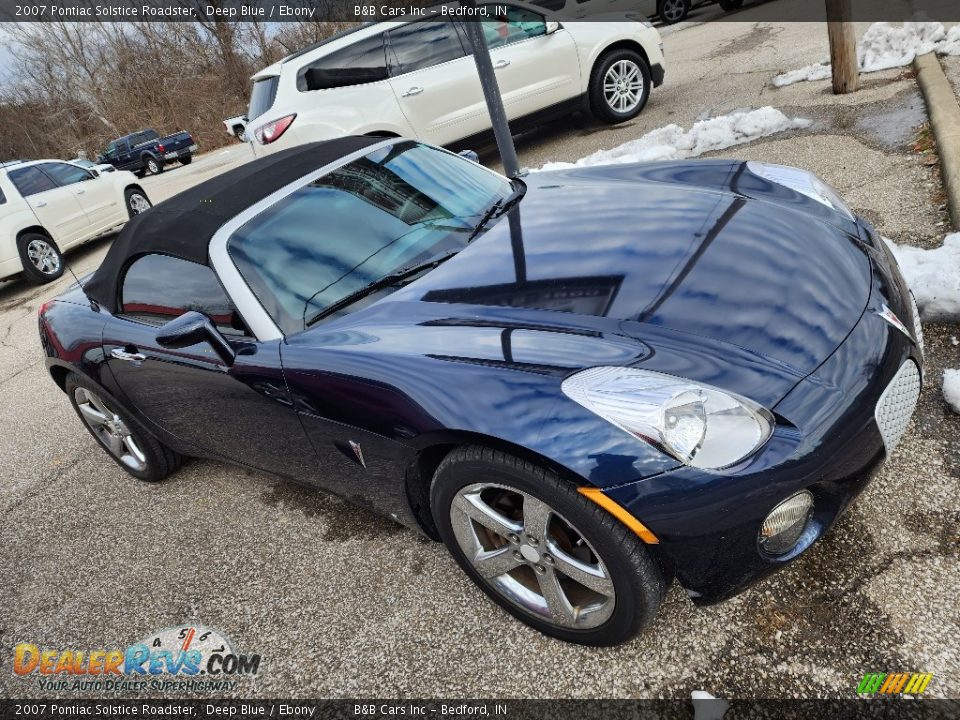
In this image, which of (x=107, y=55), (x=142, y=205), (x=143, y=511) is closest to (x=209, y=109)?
(x=107, y=55)

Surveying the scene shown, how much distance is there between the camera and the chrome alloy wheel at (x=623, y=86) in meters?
7.54

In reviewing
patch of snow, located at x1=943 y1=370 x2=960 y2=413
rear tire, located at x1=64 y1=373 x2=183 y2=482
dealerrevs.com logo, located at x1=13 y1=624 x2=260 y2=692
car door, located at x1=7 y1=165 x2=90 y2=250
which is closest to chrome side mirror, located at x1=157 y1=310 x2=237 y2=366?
dealerrevs.com logo, located at x1=13 y1=624 x2=260 y2=692

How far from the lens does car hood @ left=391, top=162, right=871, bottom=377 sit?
1962 mm

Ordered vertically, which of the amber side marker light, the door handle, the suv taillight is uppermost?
the suv taillight

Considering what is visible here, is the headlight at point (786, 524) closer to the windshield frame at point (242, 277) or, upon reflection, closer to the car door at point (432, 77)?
the windshield frame at point (242, 277)

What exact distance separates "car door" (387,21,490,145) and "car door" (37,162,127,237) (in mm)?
5795

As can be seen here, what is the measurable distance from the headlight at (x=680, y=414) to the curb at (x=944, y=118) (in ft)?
8.84

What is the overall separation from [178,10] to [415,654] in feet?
Answer: 119

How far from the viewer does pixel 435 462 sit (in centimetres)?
214

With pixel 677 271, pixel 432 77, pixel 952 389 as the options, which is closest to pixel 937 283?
pixel 952 389

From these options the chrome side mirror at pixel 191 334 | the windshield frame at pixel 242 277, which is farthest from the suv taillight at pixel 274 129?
the chrome side mirror at pixel 191 334

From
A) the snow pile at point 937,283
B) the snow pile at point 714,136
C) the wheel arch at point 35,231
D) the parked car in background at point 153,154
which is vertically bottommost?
the snow pile at point 937,283

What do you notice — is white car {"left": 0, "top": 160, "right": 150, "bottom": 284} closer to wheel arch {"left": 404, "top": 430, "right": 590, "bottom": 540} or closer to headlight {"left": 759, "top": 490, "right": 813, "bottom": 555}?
wheel arch {"left": 404, "top": 430, "right": 590, "bottom": 540}

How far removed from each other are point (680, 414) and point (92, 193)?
36.1 feet
